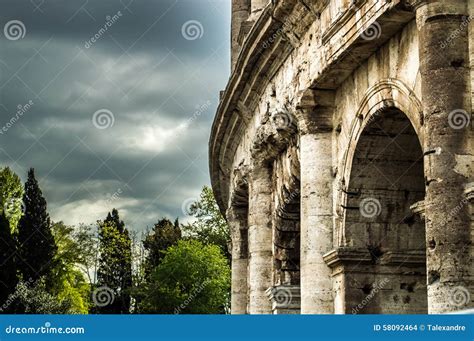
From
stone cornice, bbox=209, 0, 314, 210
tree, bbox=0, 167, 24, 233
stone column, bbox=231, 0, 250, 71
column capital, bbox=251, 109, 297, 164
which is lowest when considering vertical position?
column capital, bbox=251, 109, 297, 164

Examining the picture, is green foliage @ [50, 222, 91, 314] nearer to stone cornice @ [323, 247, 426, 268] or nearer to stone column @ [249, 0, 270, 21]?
stone column @ [249, 0, 270, 21]

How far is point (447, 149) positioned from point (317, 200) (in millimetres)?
4761

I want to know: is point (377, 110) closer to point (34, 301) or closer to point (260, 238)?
point (260, 238)

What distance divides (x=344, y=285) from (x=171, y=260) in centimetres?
3477

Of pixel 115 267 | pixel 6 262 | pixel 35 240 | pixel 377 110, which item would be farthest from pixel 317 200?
pixel 115 267

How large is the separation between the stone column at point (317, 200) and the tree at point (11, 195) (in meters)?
36.8

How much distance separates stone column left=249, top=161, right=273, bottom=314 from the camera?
62.8 ft

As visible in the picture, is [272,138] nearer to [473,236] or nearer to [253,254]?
[253,254]

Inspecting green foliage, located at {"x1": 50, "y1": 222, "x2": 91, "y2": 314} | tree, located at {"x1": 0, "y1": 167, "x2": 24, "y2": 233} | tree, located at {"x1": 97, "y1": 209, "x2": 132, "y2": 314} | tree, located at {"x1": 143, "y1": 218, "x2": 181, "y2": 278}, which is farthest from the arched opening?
tree, located at {"x1": 143, "y1": 218, "x2": 181, "y2": 278}

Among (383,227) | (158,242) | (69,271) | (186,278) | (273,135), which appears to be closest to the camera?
(383,227)

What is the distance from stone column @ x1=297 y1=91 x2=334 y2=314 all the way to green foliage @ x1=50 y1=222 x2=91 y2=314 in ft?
108

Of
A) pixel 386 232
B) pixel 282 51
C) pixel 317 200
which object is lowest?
pixel 386 232

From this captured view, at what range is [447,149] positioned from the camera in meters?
9.58

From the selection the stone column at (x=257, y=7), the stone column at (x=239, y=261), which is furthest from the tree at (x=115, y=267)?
the stone column at (x=257, y=7)
